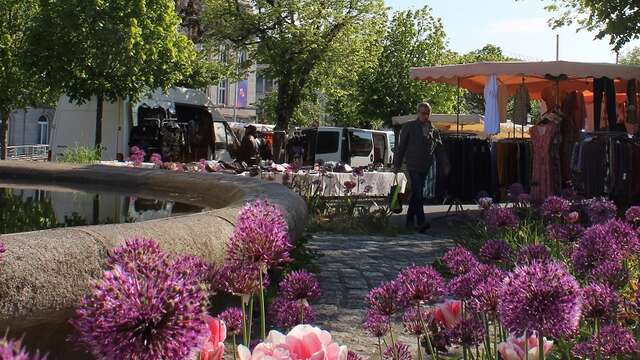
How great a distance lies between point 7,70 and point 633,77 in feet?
88.9

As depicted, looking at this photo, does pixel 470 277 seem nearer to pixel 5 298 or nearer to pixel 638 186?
pixel 5 298

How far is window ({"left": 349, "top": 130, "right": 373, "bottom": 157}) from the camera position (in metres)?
31.7

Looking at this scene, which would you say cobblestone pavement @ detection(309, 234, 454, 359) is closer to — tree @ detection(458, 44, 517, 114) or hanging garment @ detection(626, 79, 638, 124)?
hanging garment @ detection(626, 79, 638, 124)

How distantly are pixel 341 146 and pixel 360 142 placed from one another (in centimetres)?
109

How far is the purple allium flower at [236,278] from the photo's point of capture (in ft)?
5.71

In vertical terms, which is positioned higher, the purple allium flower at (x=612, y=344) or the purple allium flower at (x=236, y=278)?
the purple allium flower at (x=236, y=278)

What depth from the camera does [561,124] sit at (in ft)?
40.6

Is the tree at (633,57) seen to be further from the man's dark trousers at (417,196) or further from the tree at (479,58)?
the man's dark trousers at (417,196)

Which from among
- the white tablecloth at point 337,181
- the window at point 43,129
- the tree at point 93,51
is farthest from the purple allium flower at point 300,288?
the window at point 43,129

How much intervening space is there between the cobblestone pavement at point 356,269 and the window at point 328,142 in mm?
20482

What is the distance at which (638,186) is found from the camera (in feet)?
36.8

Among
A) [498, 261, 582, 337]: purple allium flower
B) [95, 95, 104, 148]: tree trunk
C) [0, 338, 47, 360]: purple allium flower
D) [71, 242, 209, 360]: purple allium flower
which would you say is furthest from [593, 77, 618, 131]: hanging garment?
[95, 95, 104, 148]: tree trunk

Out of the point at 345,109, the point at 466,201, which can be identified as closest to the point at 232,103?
the point at 345,109

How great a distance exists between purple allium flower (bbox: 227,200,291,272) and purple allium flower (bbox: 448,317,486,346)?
72 centimetres
